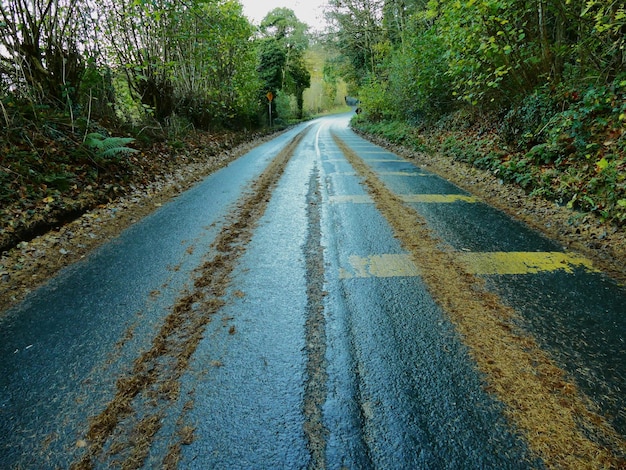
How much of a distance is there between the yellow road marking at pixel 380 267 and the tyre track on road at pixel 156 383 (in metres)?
1.01

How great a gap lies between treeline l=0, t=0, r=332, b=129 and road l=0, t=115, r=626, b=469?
3827mm

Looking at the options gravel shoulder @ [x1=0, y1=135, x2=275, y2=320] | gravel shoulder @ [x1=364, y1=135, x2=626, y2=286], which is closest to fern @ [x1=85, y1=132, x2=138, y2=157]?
gravel shoulder @ [x1=0, y1=135, x2=275, y2=320]

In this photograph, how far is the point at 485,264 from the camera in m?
2.96

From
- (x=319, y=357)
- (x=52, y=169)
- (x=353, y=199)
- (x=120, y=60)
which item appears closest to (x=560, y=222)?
(x=353, y=199)

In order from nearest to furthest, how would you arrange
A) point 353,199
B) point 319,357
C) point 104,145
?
1. point 319,357
2. point 353,199
3. point 104,145

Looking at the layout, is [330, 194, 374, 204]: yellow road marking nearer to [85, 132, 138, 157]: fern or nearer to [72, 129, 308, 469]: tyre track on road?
[72, 129, 308, 469]: tyre track on road

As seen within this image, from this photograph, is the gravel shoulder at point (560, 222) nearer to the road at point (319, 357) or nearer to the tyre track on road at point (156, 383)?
the road at point (319, 357)

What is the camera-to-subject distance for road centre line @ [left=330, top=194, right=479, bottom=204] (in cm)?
492

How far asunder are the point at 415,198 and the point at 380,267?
245cm

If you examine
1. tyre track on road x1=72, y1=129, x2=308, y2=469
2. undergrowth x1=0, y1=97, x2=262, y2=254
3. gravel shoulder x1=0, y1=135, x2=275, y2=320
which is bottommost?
tyre track on road x1=72, y1=129, x2=308, y2=469

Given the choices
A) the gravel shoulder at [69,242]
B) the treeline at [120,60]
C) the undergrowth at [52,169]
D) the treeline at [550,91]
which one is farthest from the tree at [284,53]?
the gravel shoulder at [69,242]

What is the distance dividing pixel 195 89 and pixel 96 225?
9.81 metres

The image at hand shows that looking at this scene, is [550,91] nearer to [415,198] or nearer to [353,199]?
[415,198]

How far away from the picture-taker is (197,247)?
11.1 feet
